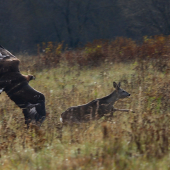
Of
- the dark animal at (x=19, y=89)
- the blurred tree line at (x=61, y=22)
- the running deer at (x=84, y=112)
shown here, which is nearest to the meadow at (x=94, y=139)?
the running deer at (x=84, y=112)

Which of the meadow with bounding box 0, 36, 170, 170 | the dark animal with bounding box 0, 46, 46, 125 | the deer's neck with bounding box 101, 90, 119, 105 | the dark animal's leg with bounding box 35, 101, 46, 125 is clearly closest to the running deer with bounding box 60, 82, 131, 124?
the deer's neck with bounding box 101, 90, 119, 105

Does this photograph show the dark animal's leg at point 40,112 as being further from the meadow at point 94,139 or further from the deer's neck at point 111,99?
the deer's neck at point 111,99

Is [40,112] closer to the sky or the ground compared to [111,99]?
closer to the ground

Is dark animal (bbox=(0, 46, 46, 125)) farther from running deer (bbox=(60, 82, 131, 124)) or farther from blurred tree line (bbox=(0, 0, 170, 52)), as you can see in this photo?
blurred tree line (bbox=(0, 0, 170, 52))

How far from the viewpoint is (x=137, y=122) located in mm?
4379

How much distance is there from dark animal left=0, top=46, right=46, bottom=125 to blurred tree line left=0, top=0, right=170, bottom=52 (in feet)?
61.8

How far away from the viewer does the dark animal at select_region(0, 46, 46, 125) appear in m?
5.54

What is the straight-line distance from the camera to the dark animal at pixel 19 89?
5.54 m

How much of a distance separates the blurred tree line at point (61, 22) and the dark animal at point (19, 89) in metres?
18.8

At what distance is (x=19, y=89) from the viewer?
5.57 metres

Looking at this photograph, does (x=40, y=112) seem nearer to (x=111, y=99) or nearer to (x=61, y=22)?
(x=111, y=99)

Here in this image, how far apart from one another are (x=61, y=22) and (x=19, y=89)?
22651 mm

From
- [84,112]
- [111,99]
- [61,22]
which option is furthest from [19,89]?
[61,22]

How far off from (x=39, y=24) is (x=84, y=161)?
2549 centimetres
